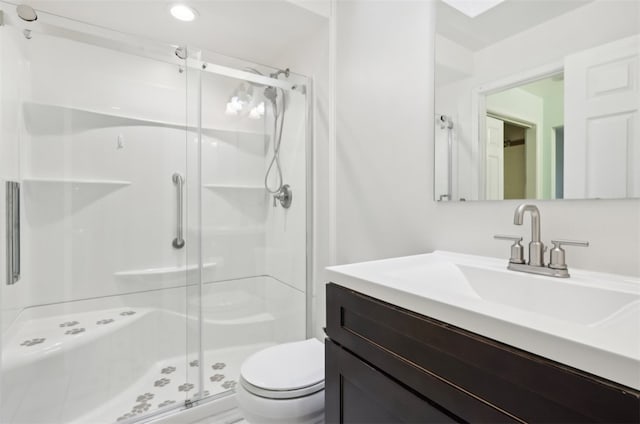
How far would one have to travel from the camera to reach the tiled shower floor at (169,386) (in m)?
1.52

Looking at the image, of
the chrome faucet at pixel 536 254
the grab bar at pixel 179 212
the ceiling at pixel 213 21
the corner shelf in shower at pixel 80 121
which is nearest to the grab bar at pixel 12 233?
the corner shelf in shower at pixel 80 121

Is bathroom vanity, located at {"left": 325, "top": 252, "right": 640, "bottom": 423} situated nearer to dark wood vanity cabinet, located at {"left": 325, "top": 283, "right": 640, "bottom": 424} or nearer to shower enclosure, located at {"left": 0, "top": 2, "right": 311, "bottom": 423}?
dark wood vanity cabinet, located at {"left": 325, "top": 283, "right": 640, "bottom": 424}

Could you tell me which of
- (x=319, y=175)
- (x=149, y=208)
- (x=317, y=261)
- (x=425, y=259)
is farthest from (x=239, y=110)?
(x=425, y=259)

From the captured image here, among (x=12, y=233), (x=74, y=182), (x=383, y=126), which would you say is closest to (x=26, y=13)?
(x=74, y=182)

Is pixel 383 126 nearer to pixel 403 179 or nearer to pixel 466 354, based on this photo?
pixel 403 179

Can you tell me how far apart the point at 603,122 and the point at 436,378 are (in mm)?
813

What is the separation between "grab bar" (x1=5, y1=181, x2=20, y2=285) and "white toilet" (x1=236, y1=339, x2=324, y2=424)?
1.14 metres

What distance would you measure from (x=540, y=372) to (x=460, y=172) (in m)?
0.85

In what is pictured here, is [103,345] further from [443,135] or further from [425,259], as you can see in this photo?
[443,135]

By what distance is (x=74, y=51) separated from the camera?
5.40ft

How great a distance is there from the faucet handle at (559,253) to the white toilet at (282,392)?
0.87m

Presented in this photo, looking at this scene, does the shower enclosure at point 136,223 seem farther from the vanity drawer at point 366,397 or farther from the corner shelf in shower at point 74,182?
the vanity drawer at point 366,397

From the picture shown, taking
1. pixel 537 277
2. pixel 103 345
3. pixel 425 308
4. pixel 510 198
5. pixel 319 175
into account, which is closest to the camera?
pixel 425 308

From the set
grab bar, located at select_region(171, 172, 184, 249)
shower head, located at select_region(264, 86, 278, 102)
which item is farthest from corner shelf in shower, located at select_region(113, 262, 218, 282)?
shower head, located at select_region(264, 86, 278, 102)
